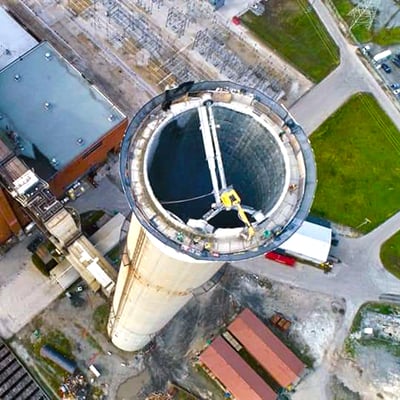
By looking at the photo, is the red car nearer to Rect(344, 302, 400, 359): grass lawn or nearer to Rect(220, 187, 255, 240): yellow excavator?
Rect(344, 302, 400, 359): grass lawn

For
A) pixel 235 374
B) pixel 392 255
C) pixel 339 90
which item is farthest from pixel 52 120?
pixel 392 255

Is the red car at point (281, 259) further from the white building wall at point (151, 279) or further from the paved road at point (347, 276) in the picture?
the white building wall at point (151, 279)

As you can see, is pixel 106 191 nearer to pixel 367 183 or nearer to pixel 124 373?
pixel 124 373

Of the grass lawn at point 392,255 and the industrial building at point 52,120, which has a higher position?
the industrial building at point 52,120

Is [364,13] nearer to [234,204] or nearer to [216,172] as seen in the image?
[216,172]

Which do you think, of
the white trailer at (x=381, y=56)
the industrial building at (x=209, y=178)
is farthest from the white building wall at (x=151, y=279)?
the white trailer at (x=381, y=56)

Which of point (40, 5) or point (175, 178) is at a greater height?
point (40, 5)

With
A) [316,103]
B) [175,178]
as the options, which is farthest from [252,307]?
[175,178]
